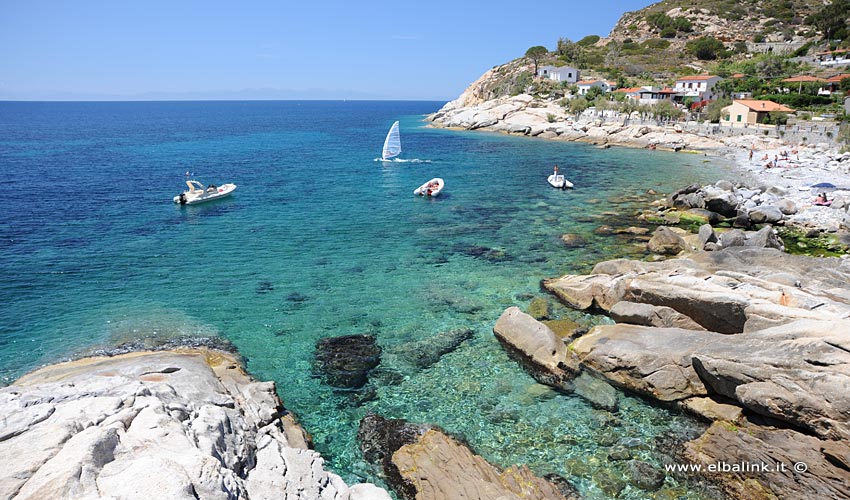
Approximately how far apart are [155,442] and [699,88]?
114557 mm

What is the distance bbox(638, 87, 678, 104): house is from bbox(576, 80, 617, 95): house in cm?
1452

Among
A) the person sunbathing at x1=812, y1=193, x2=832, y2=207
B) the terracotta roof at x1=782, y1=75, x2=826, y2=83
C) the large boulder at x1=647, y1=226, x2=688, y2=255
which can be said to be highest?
the terracotta roof at x1=782, y1=75, x2=826, y2=83

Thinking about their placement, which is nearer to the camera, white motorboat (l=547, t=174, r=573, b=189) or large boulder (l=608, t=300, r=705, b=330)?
large boulder (l=608, t=300, r=705, b=330)

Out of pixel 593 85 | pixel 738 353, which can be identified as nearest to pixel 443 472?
pixel 738 353

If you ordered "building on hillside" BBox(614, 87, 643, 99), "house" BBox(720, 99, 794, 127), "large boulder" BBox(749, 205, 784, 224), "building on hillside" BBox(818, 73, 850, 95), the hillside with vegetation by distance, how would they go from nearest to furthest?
1. "large boulder" BBox(749, 205, 784, 224)
2. "house" BBox(720, 99, 794, 127)
3. "building on hillside" BBox(818, 73, 850, 95)
4. the hillside with vegetation
5. "building on hillside" BBox(614, 87, 643, 99)

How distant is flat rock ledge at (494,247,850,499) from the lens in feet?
40.6

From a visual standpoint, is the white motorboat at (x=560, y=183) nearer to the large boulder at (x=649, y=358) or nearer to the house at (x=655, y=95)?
the large boulder at (x=649, y=358)

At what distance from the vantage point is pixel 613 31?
179 meters

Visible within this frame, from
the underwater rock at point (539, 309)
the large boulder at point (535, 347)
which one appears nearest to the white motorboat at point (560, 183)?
the underwater rock at point (539, 309)

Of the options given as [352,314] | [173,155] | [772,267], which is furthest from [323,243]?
[173,155]

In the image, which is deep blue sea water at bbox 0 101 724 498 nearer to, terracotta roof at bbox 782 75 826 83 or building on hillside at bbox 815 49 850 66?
terracotta roof at bbox 782 75 826 83

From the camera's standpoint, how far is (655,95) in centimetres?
9781

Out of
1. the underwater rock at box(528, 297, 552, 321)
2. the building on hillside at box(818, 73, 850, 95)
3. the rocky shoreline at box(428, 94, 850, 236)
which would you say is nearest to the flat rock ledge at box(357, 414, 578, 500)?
the underwater rock at box(528, 297, 552, 321)

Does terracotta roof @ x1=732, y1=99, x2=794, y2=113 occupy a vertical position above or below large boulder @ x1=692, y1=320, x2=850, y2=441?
above
